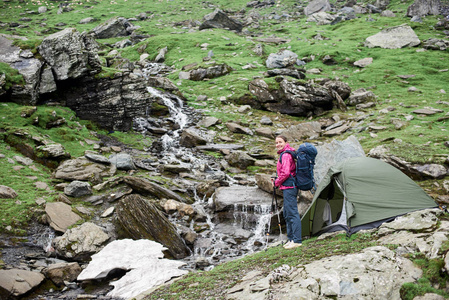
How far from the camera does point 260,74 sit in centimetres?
3080

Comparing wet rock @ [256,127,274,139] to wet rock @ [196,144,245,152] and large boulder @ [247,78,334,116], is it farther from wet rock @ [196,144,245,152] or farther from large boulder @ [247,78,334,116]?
large boulder @ [247,78,334,116]

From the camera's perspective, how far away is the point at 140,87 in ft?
72.0

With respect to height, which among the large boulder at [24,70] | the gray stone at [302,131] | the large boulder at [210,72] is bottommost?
the gray stone at [302,131]

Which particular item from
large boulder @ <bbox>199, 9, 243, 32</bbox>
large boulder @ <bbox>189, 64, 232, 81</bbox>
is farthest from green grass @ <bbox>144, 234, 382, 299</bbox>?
large boulder @ <bbox>199, 9, 243, 32</bbox>

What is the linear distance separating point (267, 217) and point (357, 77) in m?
22.9

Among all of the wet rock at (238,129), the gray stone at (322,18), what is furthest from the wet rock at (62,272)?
the gray stone at (322,18)

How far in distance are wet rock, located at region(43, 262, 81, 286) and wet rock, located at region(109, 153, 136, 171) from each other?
23.4 ft

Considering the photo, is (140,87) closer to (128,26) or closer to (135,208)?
(135,208)

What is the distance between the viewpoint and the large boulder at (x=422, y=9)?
4572 cm

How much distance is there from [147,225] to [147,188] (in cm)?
279

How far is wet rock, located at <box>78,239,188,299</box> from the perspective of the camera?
8.23 metres

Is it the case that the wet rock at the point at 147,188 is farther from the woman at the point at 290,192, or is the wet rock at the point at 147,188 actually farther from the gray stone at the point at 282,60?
the gray stone at the point at 282,60

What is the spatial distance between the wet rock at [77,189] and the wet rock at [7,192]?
1.89 m

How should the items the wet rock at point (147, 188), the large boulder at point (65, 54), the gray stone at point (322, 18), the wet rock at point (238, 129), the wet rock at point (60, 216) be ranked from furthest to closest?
the gray stone at point (322, 18)
the wet rock at point (238, 129)
the large boulder at point (65, 54)
the wet rock at point (147, 188)
the wet rock at point (60, 216)
